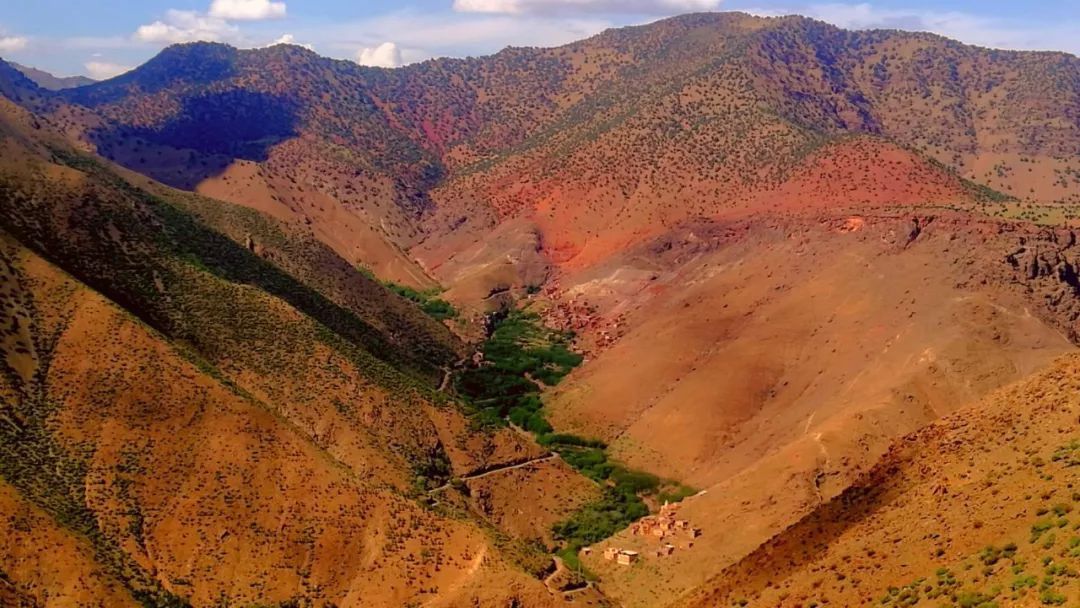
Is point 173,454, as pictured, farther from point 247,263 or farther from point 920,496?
point 920,496

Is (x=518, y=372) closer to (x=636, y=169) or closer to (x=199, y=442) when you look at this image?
(x=199, y=442)

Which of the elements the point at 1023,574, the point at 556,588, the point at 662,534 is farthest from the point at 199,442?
the point at 1023,574

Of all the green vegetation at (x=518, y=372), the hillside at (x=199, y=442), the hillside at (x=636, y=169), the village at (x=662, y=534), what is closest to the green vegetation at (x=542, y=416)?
the green vegetation at (x=518, y=372)

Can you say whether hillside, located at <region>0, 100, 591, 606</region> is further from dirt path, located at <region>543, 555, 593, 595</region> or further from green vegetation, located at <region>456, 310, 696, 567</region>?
green vegetation, located at <region>456, 310, 696, 567</region>

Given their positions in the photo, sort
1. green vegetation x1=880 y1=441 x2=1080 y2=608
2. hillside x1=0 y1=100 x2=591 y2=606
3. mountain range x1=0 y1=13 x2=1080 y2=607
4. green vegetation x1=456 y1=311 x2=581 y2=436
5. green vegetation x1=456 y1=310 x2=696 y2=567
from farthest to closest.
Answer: green vegetation x1=456 y1=311 x2=581 y2=436
green vegetation x1=456 y1=310 x2=696 y2=567
hillside x1=0 y1=100 x2=591 y2=606
mountain range x1=0 y1=13 x2=1080 y2=607
green vegetation x1=880 y1=441 x2=1080 y2=608

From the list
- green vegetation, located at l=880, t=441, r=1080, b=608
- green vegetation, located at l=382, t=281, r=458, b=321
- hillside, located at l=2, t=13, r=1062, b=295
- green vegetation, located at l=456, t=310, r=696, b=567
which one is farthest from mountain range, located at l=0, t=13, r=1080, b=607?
hillside, located at l=2, t=13, r=1062, b=295

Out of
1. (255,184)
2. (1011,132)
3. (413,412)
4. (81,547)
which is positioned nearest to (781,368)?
(413,412)

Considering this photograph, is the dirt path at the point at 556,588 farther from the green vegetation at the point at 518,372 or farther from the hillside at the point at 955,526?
the green vegetation at the point at 518,372

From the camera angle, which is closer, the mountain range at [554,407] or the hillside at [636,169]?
the mountain range at [554,407]
